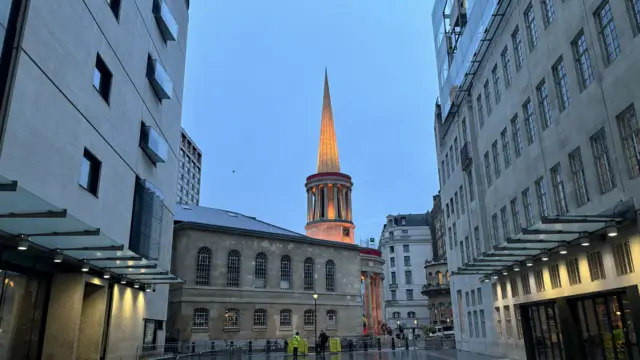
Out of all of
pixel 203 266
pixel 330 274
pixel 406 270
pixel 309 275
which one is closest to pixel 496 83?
pixel 203 266

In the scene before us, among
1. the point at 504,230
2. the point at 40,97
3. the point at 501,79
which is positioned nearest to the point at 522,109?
the point at 501,79

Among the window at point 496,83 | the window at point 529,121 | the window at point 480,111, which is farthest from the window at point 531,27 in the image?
the window at point 480,111

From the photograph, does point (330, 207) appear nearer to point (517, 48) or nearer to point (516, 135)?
point (516, 135)

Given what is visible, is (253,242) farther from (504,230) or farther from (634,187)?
(634,187)

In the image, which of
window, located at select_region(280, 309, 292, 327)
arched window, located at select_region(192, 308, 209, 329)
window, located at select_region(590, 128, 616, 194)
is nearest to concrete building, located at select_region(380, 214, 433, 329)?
window, located at select_region(280, 309, 292, 327)

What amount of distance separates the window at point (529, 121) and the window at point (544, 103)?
0.99m

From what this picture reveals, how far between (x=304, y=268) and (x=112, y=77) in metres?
38.7

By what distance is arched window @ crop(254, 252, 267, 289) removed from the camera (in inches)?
1930

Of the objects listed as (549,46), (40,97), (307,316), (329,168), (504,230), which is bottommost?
(307,316)

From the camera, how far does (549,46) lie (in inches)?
677

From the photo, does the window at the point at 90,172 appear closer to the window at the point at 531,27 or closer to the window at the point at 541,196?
the window at the point at 541,196

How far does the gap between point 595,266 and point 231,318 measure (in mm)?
36626

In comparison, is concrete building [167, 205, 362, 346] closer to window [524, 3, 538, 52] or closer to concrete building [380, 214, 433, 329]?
window [524, 3, 538, 52]

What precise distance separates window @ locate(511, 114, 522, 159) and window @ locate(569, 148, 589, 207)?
16.0 ft
